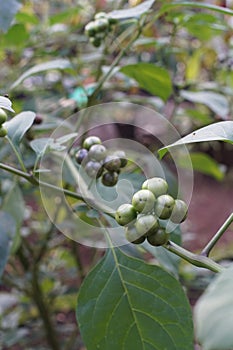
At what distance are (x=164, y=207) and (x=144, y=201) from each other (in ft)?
0.06

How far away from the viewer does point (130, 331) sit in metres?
0.53

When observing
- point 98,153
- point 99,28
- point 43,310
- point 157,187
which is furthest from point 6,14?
point 43,310

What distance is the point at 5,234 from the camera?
0.75 meters

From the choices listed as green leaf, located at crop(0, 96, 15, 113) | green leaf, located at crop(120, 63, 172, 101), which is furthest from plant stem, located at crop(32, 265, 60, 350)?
green leaf, located at crop(0, 96, 15, 113)

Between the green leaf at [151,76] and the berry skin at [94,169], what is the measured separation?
35 cm

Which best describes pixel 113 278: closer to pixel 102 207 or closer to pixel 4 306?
pixel 102 207

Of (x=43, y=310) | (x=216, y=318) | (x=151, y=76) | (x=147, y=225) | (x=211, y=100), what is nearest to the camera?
(x=216, y=318)

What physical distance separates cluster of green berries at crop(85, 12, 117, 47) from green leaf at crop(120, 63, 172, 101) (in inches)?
2.9

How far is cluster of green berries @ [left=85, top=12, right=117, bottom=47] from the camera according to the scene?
81 centimetres

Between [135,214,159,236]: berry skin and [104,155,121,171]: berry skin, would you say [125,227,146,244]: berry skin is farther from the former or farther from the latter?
[104,155,121,171]: berry skin

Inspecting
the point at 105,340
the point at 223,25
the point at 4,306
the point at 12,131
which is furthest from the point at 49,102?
the point at 105,340

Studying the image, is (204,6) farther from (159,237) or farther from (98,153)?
(159,237)

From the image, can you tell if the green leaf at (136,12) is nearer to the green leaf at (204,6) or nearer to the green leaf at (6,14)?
the green leaf at (204,6)

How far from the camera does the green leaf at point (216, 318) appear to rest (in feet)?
0.79
